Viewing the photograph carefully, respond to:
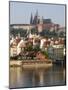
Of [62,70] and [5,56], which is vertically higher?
[5,56]

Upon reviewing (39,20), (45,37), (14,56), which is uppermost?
(39,20)

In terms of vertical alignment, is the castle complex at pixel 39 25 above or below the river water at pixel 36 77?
above

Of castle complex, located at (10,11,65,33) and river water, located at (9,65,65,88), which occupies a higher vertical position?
castle complex, located at (10,11,65,33)

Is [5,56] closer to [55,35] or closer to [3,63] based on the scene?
[3,63]

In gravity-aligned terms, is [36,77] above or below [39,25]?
below

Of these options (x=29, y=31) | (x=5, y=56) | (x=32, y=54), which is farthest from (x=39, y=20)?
(x=5, y=56)

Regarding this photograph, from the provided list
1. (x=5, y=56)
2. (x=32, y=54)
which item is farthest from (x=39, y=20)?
(x=5, y=56)
